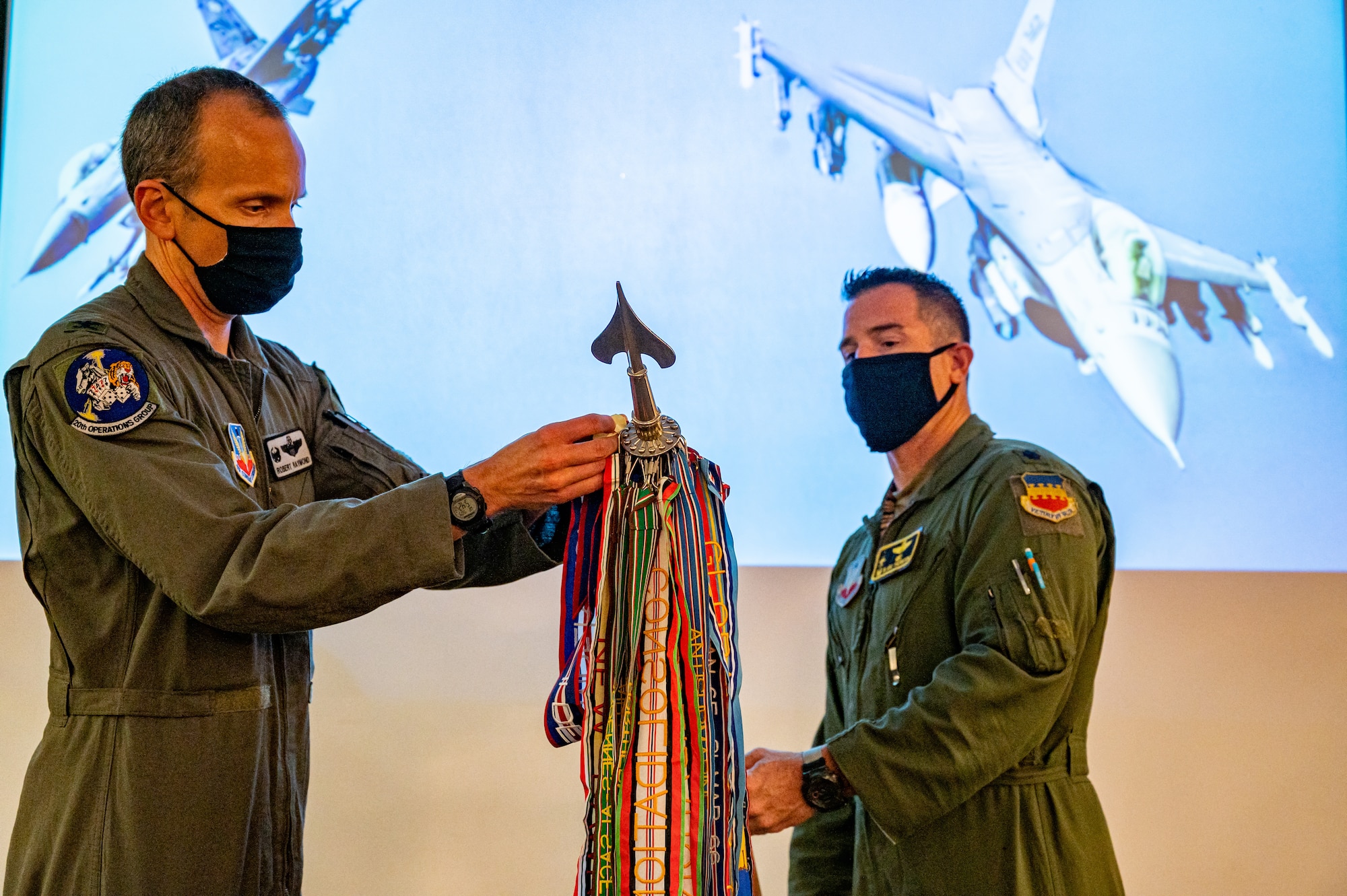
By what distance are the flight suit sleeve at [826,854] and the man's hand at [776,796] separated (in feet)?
1.02

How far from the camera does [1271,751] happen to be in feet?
8.92

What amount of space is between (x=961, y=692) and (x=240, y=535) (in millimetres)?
1070

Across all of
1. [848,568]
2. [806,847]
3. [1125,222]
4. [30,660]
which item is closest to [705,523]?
[848,568]

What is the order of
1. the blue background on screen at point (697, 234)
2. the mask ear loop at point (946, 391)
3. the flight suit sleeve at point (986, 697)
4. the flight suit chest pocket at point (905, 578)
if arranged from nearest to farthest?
the flight suit sleeve at point (986, 697) < the flight suit chest pocket at point (905, 578) < the mask ear loop at point (946, 391) < the blue background on screen at point (697, 234)

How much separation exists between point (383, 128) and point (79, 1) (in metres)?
0.86

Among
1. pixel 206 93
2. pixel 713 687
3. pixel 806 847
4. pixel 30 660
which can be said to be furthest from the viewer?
pixel 30 660

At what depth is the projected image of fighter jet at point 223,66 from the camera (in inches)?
108

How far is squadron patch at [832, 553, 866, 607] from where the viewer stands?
6.85 ft

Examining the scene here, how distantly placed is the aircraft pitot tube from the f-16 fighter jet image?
1.55 metres

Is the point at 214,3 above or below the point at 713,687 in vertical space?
above

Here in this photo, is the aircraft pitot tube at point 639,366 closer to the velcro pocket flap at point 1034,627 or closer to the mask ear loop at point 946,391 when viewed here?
the velcro pocket flap at point 1034,627

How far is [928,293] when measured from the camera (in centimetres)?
220

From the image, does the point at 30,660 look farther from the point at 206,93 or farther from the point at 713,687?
the point at 713,687

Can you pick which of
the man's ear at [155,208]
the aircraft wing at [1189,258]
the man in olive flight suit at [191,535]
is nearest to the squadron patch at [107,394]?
the man in olive flight suit at [191,535]
